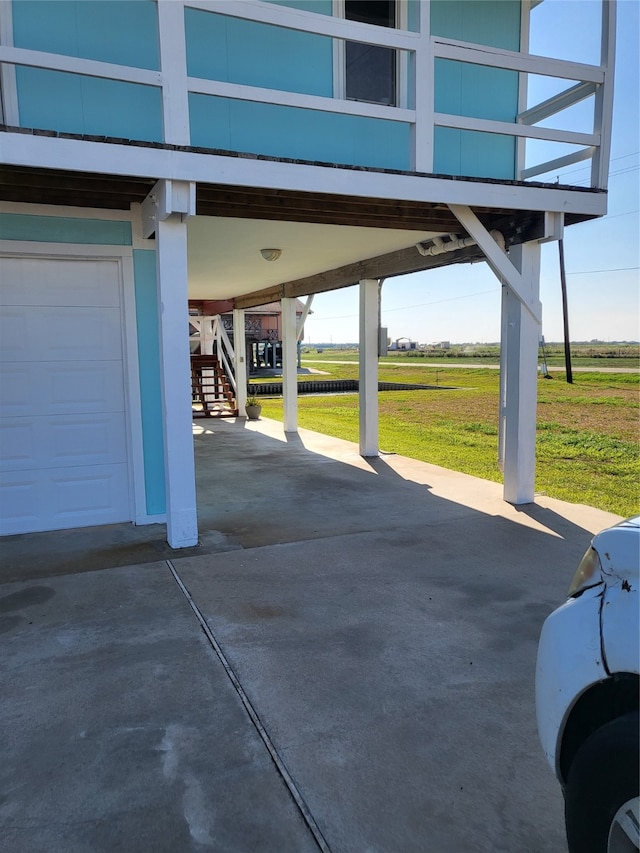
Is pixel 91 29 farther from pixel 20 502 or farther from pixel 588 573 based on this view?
pixel 588 573

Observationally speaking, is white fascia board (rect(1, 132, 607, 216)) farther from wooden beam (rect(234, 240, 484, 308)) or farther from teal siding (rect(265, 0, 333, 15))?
teal siding (rect(265, 0, 333, 15))

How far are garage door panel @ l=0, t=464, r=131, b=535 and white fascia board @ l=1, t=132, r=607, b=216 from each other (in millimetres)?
2811

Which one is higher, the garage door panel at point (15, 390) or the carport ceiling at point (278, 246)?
the carport ceiling at point (278, 246)

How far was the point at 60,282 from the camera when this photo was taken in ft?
17.8

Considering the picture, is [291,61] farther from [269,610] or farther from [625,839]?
[625,839]

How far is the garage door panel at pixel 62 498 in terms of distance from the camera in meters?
5.45

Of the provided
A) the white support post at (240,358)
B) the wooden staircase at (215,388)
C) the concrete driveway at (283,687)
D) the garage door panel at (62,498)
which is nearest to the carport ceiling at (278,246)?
the garage door panel at (62,498)

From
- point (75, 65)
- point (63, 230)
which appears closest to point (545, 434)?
point (63, 230)

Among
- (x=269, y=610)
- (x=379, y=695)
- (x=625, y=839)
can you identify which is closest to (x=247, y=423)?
(x=269, y=610)

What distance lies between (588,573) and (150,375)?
15.6ft

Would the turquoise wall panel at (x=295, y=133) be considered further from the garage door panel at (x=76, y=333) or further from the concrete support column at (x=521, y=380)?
the garage door panel at (x=76, y=333)

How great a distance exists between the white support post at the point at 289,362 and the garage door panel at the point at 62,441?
639 centimetres

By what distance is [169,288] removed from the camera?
4.67m

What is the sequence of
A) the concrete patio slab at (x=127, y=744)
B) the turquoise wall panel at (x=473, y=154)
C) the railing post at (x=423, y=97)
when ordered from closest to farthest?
the concrete patio slab at (x=127, y=744)
the railing post at (x=423, y=97)
the turquoise wall panel at (x=473, y=154)
